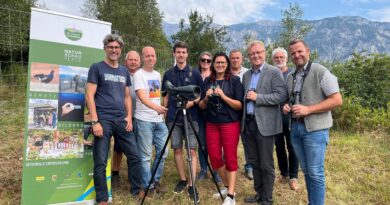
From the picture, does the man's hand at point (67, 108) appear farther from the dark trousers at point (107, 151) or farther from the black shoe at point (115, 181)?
the black shoe at point (115, 181)

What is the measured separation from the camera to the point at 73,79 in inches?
136

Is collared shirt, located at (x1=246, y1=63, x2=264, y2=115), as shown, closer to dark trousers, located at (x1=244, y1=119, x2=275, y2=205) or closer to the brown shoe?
dark trousers, located at (x1=244, y1=119, x2=275, y2=205)

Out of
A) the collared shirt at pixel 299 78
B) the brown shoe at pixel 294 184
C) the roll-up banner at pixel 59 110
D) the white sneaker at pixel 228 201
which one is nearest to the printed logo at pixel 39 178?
the roll-up banner at pixel 59 110

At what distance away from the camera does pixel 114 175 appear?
421 cm

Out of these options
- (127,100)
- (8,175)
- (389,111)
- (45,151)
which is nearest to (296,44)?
(127,100)

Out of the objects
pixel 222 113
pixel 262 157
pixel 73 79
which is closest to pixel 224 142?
pixel 222 113

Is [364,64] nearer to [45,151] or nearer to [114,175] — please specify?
[114,175]

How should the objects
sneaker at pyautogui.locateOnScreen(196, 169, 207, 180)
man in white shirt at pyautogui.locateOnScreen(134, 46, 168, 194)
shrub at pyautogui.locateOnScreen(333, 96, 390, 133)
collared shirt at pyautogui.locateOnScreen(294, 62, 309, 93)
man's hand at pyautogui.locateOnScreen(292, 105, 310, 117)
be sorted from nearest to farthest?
man's hand at pyautogui.locateOnScreen(292, 105, 310, 117) → collared shirt at pyautogui.locateOnScreen(294, 62, 309, 93) → man in white shirt at pyautogui.locateOnScreen(134, 46, 168, 194) → sneaker at pyautogui.locateOnScreen(196, 169, 207, 180) → shrub at pyautogui.locateOnScreen(333, 96, 390, 133)

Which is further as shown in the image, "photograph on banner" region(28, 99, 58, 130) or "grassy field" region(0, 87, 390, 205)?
"grassy field" region(0, 87, 390, 205)

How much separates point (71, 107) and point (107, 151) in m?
0.65

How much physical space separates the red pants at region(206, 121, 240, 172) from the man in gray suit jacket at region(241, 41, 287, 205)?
0.50ft

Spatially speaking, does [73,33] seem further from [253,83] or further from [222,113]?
[253,83]

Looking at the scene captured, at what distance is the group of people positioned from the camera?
288 cm

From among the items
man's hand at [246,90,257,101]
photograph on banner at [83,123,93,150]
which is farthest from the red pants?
photograph on banner at [83,123,93,150]
